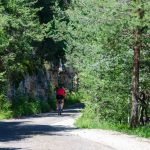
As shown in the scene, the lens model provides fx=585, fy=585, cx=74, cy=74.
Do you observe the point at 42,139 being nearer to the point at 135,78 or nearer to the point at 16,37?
the point at 135,78

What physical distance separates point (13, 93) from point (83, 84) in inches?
478

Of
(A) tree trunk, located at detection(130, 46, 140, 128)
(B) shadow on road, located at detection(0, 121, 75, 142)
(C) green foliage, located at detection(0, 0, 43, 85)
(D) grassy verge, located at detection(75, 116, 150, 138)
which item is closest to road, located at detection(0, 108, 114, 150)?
(B) shadow on road, located at detection(0, 121, 75, 142)

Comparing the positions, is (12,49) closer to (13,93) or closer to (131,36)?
(13,93)

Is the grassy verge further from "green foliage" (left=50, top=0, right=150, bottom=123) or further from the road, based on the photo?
the road

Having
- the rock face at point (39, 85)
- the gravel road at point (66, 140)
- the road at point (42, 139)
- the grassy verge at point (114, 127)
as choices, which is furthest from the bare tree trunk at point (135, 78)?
the rock face at point (39, 85)

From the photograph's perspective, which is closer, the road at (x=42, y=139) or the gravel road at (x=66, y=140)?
the road at (x=42, y=139)

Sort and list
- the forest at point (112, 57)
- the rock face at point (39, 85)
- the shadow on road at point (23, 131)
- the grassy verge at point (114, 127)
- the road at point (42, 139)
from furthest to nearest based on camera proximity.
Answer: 1. the rock face at point (39, 85)
2. the grassy verge at point (114, 127)
3. the forest at point (112, 57)
4. the shadow on road at point (23, 131)
5. the road at point (42, 139)

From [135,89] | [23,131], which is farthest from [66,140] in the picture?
[135,89]

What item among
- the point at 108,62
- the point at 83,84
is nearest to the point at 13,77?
the point at 83,84

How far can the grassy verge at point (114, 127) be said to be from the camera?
22.7m

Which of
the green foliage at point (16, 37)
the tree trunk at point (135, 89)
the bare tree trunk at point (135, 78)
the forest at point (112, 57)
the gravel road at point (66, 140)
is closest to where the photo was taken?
the gravel road at point (66, 140)

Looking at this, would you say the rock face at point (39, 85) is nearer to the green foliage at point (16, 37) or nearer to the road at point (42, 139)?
the green foliage at point (16, 37)

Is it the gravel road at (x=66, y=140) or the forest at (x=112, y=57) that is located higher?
the forest at (x=112, y=57)

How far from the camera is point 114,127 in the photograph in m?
24.6
